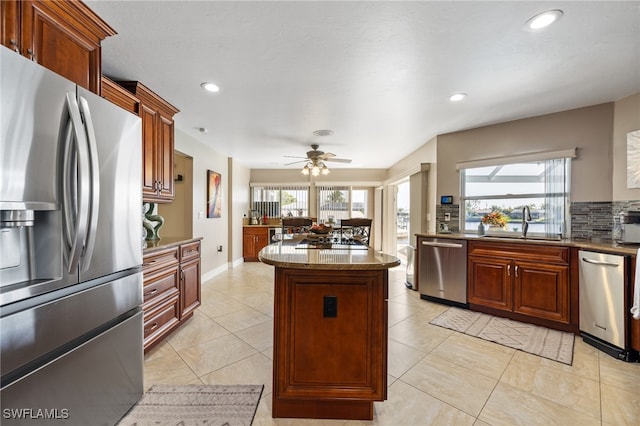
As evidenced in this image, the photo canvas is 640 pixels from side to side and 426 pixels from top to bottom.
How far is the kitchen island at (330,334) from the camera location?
58.8 inches

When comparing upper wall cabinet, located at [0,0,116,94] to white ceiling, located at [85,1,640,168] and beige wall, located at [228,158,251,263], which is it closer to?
white ceiling, located at [85,1,640,168]

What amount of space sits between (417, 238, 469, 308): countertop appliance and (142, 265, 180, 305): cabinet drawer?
307cm

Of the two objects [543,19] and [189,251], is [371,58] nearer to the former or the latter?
[543,19]

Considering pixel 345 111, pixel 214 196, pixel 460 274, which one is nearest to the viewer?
pixel 345 111

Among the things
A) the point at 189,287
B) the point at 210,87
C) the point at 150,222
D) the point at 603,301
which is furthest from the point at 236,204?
the point at 603,301

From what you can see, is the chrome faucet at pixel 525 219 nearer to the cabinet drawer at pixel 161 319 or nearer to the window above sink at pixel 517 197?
the window above sink at pixel 517 197

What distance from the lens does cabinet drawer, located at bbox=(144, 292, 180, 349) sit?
2.18 metres

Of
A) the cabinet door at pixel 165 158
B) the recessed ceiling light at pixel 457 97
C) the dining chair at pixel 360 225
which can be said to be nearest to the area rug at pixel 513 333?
the dining chair at pixel 360 225

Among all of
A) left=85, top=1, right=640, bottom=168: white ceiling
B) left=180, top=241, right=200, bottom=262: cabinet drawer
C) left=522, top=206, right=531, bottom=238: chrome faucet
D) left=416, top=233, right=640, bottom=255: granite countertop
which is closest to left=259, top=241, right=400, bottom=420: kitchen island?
left=85, top=1, right=640, bottom=168: white ceiling

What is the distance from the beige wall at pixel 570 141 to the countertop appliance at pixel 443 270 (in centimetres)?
95

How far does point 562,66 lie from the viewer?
2.11 metres

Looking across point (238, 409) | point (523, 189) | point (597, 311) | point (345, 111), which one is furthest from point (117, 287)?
point (523, 189)

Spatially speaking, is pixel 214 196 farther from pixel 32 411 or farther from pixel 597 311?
pixel 597 311

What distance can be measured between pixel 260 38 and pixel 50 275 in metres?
1.77
